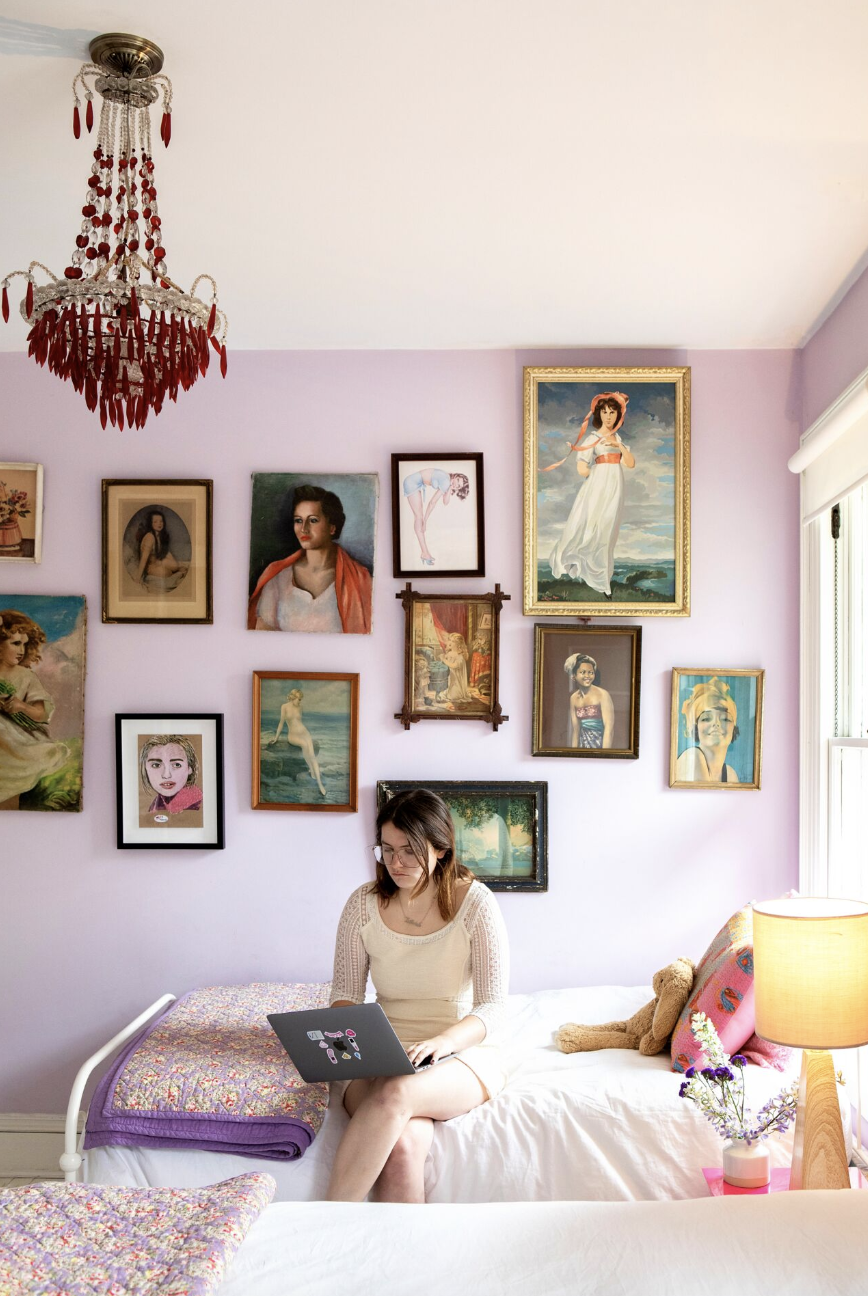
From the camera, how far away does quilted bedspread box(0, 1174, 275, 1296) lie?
1.25 metres

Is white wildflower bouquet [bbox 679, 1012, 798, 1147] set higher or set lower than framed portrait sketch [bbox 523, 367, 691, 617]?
lower

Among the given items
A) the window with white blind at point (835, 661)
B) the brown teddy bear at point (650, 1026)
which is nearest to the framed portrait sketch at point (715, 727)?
the window with white blind at point (835, 661)

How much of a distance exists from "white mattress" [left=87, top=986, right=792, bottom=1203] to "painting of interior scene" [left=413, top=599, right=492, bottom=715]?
128 cm

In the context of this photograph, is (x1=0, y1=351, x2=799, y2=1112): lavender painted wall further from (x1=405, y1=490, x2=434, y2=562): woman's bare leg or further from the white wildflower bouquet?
the white wildflower bouquet

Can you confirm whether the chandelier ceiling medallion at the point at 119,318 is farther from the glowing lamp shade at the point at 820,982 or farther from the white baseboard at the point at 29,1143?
the white baseboard at the point at 29,1143

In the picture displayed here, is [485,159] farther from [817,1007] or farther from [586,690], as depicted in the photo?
[817,1007]

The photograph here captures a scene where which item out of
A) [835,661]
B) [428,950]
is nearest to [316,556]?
[428,950]

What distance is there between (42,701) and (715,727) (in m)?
2.14

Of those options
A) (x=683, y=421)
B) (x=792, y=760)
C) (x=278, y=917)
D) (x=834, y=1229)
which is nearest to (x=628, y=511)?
(x=683, y=421)

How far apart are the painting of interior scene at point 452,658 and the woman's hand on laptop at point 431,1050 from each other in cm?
119

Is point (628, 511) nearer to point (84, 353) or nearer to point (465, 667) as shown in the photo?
point (465, 667)

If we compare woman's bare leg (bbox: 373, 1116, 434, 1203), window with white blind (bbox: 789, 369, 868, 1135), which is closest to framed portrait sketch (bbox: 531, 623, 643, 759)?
window with white blind (bbox: 789, 369, 868, 1135)

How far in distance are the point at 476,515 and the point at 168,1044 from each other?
1776 millimetres

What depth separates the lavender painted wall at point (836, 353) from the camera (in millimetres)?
2768
